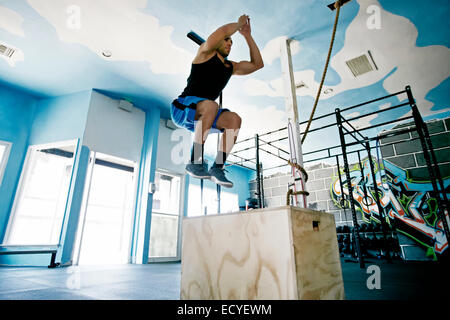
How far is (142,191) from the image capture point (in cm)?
461

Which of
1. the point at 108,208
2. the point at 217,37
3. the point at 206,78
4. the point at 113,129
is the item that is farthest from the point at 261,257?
the point at 108,208

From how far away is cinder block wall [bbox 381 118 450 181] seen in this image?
4.16 m

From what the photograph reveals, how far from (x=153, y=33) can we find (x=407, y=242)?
510cm

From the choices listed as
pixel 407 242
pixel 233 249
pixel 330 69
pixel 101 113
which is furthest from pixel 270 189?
pixel 233 249

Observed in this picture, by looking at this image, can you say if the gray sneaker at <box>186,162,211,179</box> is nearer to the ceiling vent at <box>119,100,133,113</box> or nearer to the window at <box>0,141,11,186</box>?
the ceiling vent at <box>119,100,133,113</box>

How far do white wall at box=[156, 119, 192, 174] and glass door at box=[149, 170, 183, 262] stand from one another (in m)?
0.19

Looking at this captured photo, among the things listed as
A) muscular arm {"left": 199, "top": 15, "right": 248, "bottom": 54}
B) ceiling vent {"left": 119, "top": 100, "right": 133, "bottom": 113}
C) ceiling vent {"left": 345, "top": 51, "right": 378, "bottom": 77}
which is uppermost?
ceiling vent {"left": 345, "top": 51, "right": 378, "bottom": 77}

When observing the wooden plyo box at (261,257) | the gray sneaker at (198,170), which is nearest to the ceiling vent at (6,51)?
the gray sneaker at (198,170)

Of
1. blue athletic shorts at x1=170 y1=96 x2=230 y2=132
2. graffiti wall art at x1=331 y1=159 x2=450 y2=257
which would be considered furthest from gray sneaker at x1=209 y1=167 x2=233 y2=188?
graffiti wall art at x1=331 y1=159 x2=450 y2=257

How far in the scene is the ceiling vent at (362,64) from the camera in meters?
3.65

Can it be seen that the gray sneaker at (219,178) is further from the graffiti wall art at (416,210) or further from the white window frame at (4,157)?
the white window frame at (4,157)

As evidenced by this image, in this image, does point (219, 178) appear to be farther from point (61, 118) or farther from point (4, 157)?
point (4, 157)

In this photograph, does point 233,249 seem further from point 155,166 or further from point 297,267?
point 155,166

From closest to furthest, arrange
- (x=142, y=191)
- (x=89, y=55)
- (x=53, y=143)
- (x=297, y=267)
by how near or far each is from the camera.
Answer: (x=297, y=267) < (x=89, y=55) < (x=53, y=143) < (x=142, y=191)
